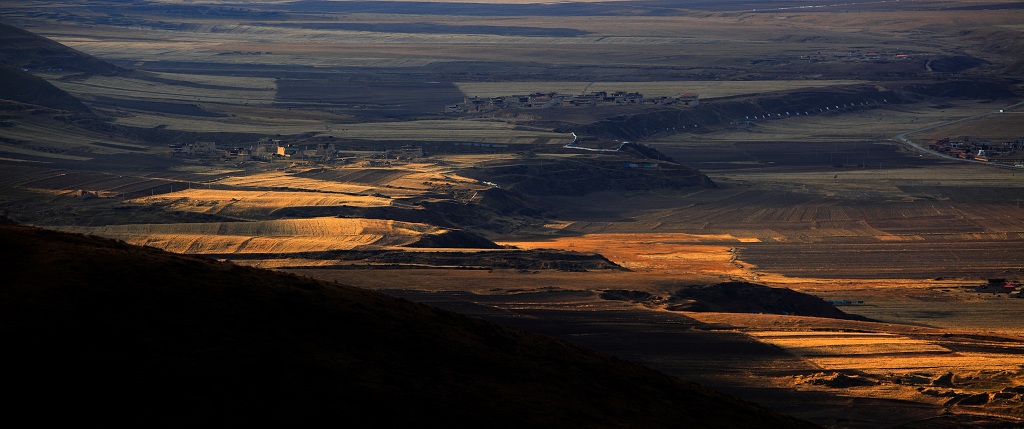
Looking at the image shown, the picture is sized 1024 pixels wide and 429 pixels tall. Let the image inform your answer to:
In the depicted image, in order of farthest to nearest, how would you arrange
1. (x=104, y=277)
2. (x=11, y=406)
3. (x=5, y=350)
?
(x=104, y=277), (x=5, y=350), (x=11, y=406)

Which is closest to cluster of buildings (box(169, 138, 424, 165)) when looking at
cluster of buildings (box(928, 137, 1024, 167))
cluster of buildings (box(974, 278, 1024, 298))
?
cluster of buildings (box(928, 137, 1024, 167))

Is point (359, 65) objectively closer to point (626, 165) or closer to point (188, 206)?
point (626, 165)

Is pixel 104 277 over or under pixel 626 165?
over

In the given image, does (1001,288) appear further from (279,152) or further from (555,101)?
(555,101)

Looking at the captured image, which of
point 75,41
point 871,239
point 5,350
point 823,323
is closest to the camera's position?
point 5,350

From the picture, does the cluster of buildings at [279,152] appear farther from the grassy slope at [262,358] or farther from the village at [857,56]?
the village at [857,56]

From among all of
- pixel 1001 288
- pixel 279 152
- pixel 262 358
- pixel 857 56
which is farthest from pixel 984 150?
pixel 262 358

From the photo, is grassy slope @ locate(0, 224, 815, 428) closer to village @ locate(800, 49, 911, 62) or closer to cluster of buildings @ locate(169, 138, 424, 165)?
cluster of buildings @ locate(169, 138, 424, 165)

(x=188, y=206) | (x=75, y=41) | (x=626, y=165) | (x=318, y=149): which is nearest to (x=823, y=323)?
(x=188, y=206)
